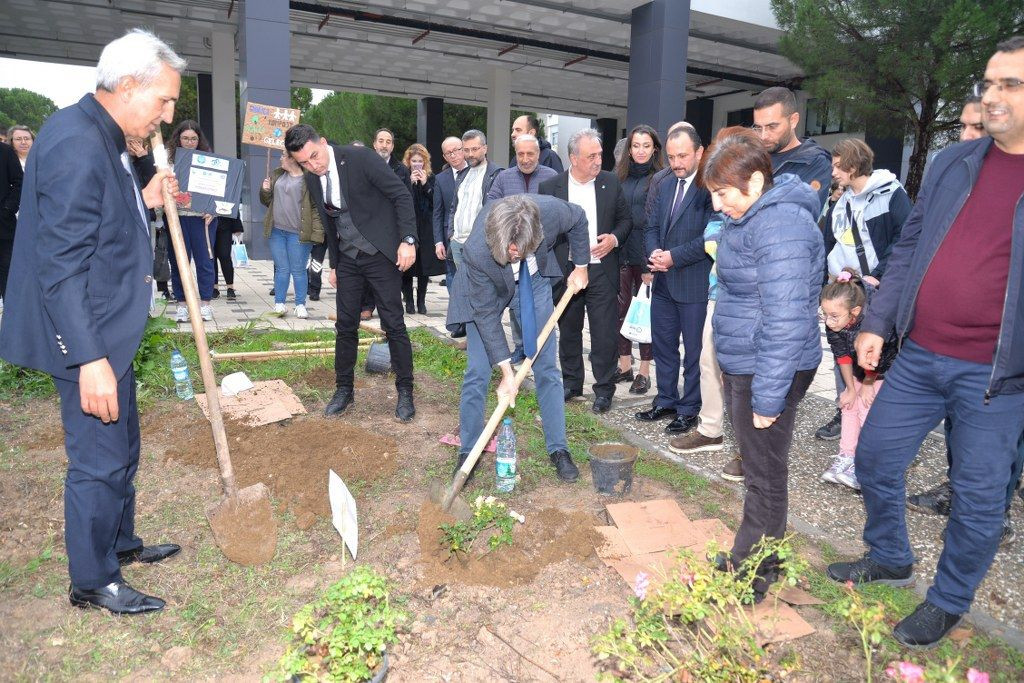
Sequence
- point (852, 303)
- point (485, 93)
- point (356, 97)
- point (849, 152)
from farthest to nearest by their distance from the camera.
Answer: point (356, 97) < point (485, 93) < point (849, 152) < point (852, 303)

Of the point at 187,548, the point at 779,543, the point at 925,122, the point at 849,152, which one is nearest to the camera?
the point at 779,543

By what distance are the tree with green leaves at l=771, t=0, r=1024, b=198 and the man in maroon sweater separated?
10568 mm

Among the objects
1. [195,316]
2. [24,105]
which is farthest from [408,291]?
[24,105]

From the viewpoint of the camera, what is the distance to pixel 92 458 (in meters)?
2.52

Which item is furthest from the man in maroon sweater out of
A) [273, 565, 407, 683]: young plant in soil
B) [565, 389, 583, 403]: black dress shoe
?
[565, 389, 583, 403]: black dress shoe

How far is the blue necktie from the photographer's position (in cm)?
355

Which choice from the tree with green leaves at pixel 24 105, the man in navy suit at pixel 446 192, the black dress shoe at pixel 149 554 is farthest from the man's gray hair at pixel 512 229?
the tree with green leaves at pixel 24 105

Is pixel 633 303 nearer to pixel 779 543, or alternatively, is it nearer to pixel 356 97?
pixel 779 543

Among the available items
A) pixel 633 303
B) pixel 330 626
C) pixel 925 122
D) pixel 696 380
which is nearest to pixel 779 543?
pixel 330 626

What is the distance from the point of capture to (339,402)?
4980mm

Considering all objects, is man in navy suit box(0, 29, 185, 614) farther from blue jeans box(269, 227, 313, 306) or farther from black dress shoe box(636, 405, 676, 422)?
blue jeans box(269, 227, 313, 306)

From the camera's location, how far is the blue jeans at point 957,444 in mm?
2438

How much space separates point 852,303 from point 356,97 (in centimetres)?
3856

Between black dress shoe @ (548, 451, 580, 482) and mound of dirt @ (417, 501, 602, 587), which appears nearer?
mound of dirt @ (417, 501, 602, 587)
